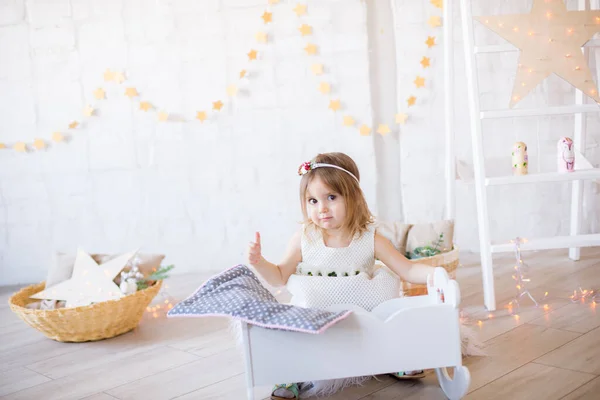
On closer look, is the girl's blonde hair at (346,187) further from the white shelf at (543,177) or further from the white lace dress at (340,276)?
the white shelf at (543,177)

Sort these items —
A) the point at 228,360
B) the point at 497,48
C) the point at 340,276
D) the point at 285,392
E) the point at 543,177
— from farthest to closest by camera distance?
1. the point at 497,48
2. the point at 543,177
3. the point at 228,360
4. the point at 340,276
5. the point at 285,392

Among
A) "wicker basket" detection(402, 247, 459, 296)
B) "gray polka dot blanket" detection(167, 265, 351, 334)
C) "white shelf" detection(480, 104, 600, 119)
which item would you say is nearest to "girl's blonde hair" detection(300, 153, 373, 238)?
"gray polka dot blanket" detection(167, 265, 351, 334)

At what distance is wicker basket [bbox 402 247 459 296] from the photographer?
2.17m

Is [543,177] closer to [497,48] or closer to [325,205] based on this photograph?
[497,48]

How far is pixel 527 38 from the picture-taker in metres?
2.22

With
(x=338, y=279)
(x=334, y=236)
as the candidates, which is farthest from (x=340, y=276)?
(x=334, y=236)

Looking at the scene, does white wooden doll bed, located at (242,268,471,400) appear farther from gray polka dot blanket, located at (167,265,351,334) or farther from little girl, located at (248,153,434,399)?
little girl, located at (248,153,434,399)

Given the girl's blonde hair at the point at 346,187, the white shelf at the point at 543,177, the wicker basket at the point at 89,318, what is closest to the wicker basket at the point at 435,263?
the white shelf at the point at 543,177

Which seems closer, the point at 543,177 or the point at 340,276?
the point at 340,276

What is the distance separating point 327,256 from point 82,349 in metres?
0.91

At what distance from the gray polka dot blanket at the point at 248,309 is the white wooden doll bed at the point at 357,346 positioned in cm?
3

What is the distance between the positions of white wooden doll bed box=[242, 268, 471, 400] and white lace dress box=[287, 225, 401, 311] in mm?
248

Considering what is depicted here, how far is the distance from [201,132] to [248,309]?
68.1 inches

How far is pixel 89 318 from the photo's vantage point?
2.04 meters
